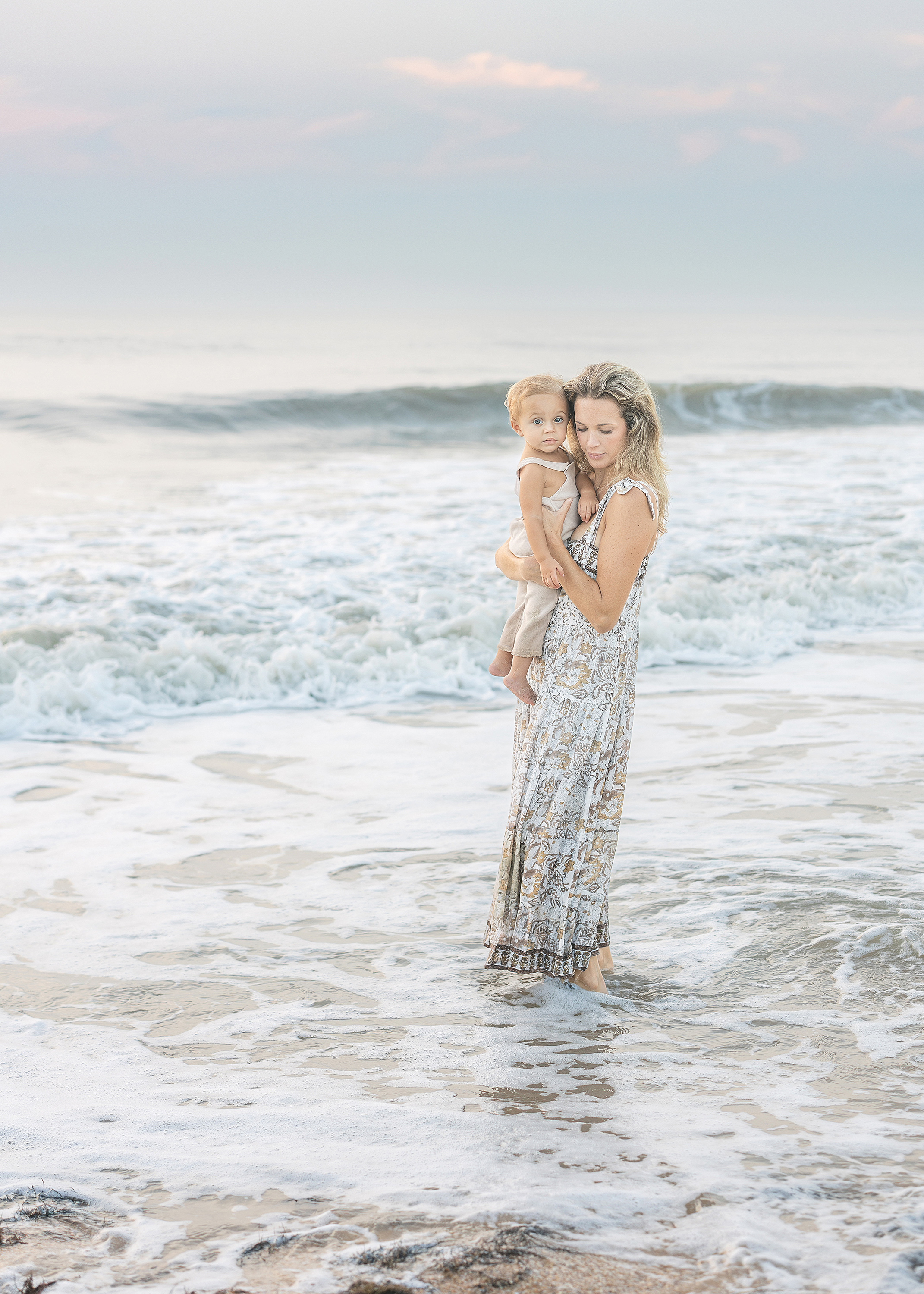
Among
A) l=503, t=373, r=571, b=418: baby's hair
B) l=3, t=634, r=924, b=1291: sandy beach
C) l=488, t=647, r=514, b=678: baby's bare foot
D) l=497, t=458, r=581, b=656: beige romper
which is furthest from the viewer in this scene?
l=488, t=647, r=514, b=678: baby's bare foot

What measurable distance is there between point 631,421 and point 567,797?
1246mm

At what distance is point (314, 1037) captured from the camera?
3713 mm

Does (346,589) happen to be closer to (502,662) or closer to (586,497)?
(502,662)

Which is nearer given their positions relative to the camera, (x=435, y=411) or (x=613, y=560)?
(x=613, y=560)

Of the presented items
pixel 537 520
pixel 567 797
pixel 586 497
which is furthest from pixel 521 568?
pixel 567 797

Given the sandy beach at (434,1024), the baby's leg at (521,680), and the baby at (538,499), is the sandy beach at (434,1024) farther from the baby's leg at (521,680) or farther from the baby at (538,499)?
the baby at (538,499)

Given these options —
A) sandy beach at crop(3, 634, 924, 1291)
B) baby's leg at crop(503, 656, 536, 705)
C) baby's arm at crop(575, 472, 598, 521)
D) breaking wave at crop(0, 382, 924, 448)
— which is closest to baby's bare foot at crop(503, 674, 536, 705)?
baby's leg at crop(503, 656, 536, 705)

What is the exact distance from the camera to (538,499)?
3.64m

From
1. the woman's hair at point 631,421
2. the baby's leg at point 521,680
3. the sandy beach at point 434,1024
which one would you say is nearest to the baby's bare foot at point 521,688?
the baby's leg at point 521,680

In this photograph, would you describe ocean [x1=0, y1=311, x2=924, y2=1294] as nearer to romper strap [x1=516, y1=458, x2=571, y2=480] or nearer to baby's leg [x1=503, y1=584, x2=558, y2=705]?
baby's leg [x1=503, y1=584, x2=558, y2=705]

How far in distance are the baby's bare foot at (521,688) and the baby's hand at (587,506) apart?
0.57 m

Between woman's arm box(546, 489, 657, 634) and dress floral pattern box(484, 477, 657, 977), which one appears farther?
dress floral pattern box(484, 477, 657, 977)

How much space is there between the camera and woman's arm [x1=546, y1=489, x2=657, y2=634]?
358 cm

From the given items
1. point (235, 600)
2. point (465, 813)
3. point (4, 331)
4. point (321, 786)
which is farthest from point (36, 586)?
point (4, 331)
